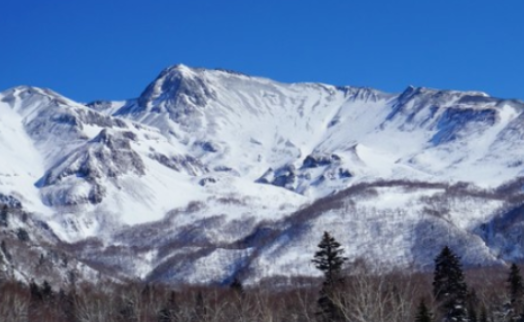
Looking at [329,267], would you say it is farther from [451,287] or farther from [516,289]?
[516,289]

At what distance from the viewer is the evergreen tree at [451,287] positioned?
61.8 m

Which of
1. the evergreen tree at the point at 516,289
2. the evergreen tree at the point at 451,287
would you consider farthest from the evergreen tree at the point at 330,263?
the evergreen tree at the point at 516,289

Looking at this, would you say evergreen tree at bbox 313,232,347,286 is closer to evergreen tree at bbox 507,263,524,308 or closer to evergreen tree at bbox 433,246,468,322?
evergreen tree at bbox 433,246,468,322

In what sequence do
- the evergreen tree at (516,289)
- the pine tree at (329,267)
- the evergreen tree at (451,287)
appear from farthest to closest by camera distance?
the evergreen tree at (516,289)
the evergreen tree at (451,287)
the pine tree at (329,267)

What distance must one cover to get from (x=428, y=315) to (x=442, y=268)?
1973 centimetres

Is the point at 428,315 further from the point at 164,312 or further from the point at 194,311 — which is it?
the point at 194,311

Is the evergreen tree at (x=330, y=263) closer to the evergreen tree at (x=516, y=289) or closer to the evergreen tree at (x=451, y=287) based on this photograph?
the evergreen tree at (x=451, y=287)

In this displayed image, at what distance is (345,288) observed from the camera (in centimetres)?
5769

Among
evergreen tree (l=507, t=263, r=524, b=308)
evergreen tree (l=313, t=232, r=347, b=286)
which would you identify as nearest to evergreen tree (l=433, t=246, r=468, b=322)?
evergreen tree (l=313, t=232, r=347, b=286)

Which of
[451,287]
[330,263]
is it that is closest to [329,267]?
[330,263]

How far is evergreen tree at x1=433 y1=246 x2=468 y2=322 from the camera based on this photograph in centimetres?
6178

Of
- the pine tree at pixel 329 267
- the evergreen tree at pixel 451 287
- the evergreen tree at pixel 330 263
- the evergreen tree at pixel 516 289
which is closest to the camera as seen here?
the pine tree at pixel 329 267

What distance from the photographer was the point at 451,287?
63.5m

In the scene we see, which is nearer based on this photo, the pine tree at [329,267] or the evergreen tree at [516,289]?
the pine tree at [329,267]
